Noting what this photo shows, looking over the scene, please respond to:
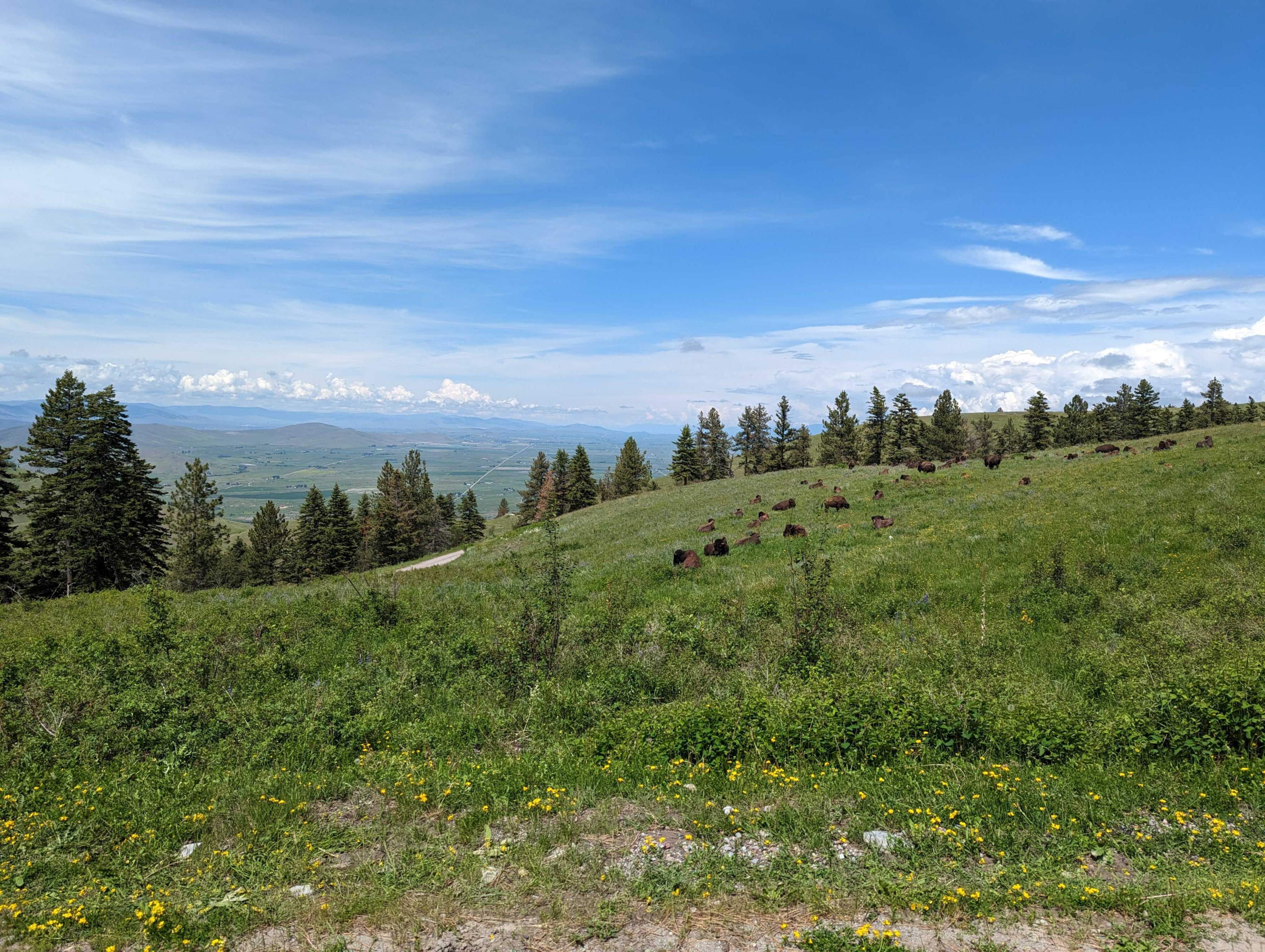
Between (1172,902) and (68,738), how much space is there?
12932 mm

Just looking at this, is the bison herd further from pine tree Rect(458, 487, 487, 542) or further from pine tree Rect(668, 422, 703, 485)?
pine tree Rect(458, 487, 487, 542)

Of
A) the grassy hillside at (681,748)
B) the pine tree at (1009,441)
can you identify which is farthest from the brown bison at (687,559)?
the pine tree at (1009,441)

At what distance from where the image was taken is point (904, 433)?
8188 centimetres

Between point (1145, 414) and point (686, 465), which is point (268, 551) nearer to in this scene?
point (686, 465)

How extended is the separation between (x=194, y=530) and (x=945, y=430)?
98.3 metres

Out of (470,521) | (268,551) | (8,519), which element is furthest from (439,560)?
(470,521)

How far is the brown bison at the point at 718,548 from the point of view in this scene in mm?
20953

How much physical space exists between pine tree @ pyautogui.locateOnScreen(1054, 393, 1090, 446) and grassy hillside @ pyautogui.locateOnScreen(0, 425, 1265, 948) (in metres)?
91.0

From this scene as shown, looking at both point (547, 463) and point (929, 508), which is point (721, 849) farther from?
point (547, 463)

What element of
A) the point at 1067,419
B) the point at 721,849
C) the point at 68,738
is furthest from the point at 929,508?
the point at 1067,419

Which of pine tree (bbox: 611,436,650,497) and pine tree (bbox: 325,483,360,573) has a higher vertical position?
pine tree (bbox: 611,436,650,497)

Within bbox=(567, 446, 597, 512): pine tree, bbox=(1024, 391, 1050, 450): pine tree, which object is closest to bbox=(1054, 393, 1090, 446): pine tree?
bbox=(1024, 391, 1050, 450): pine tree

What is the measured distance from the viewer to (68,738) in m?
8.35

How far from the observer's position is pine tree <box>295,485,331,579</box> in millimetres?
63844
